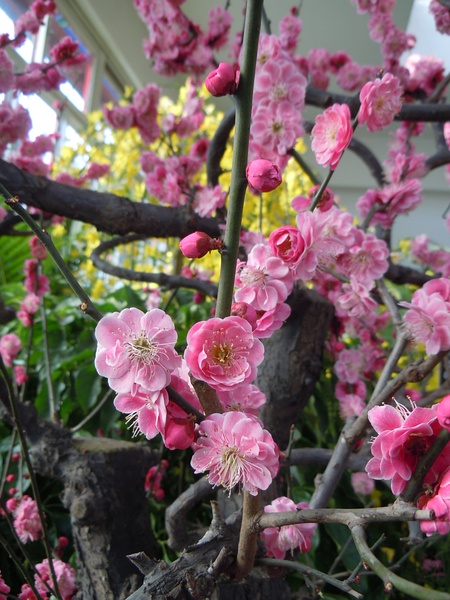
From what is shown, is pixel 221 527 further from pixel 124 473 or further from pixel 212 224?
pixel 212 224

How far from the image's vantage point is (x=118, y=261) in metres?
2.92

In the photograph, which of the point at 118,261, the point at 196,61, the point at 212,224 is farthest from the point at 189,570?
the point at 118,261

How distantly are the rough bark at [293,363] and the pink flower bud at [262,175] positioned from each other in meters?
0.44

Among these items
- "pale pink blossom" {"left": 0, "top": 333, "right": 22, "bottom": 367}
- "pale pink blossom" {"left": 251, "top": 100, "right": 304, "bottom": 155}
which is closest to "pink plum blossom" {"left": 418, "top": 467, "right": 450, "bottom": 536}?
"pale pink blossom" {"left": 251, "top": 100, "right": 304, "bottom": 155}

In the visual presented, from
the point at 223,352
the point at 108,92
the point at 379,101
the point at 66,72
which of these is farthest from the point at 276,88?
the point at 108,92

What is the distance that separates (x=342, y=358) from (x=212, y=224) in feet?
1.26

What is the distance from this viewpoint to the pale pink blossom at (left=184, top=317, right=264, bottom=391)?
1.07 ft

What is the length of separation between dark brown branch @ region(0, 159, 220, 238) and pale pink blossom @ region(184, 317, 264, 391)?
54 centimetres

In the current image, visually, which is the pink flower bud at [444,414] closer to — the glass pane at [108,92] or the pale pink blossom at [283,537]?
the pale pink blossom at [283,537]

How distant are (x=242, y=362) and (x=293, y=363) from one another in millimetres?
435

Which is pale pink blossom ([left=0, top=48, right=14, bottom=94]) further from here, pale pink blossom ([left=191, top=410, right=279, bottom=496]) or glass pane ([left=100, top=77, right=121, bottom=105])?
glass pane ([left=100, top=77, right=121, bottom=105])

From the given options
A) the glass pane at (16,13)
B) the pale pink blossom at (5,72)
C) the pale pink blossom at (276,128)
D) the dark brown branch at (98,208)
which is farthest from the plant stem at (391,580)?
the glass pane at (16,13)

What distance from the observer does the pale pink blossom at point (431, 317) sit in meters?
0.47

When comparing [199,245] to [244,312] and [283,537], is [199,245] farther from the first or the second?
[283,537]
